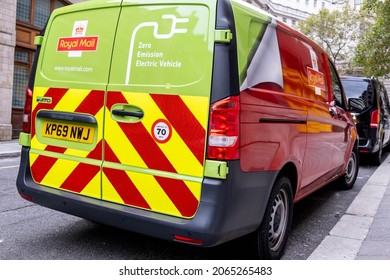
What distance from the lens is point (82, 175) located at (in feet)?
11.3

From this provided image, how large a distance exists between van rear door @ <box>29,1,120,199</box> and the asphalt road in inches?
24.0

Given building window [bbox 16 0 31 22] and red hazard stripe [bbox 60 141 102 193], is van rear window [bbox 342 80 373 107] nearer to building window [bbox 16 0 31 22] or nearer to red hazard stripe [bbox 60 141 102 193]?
red hazard stripe [bbox 60 141 102 193]

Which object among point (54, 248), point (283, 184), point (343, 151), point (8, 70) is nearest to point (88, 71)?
point (54, 248)

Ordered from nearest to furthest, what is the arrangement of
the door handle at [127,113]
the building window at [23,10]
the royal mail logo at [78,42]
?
1. the door handle at [127,113]
2. the royal mail logo at [78,42]
3. the building window at [23,10]

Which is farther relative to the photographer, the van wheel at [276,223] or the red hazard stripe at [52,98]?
the red hazard stripe at [52,98]

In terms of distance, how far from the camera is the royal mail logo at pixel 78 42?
3.45 metres

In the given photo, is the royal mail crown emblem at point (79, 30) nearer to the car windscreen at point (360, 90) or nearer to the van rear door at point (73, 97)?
the van rear door at point (73, 97)

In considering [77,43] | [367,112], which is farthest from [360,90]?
[77,43]

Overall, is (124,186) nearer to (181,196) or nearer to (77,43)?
(181,196)

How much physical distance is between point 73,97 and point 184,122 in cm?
108

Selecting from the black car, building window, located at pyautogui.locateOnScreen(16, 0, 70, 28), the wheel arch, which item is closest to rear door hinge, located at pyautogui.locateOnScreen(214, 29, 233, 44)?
the wheel arch

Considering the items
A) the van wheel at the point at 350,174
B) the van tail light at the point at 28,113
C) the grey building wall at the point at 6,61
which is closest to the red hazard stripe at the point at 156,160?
the van tail light at the point at 28,113

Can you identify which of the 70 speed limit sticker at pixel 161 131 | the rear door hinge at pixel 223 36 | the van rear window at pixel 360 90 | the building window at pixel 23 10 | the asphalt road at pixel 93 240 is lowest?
the asphalt road at pixel 93 240

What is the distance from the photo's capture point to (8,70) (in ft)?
45.2
